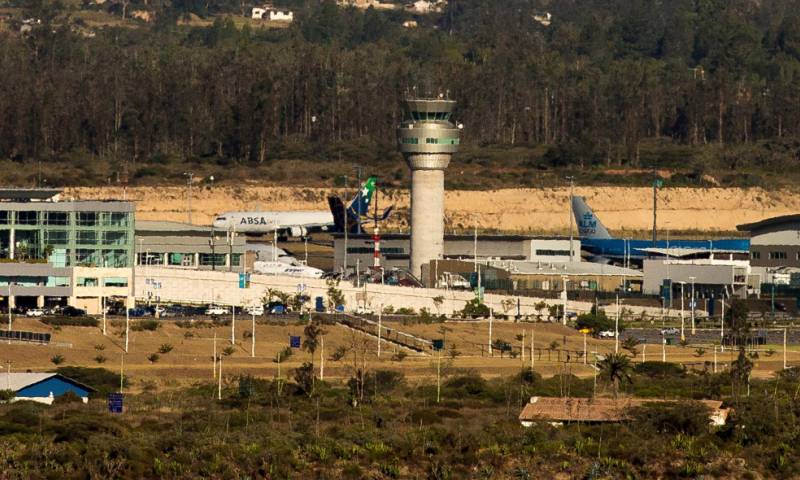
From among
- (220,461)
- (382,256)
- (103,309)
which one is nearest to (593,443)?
(220,461)

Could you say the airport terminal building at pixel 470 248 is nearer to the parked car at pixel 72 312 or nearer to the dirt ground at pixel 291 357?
the dirt ground at pixel 291 357

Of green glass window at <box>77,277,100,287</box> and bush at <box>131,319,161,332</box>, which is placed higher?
green glass window at <box>77,277,100,287</box>

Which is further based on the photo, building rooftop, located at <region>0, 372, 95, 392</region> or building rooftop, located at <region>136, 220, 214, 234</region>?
building rooftop, located at <region>136, 220, 214, 234</region>

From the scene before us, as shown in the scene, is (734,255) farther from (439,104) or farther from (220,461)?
(220,461)

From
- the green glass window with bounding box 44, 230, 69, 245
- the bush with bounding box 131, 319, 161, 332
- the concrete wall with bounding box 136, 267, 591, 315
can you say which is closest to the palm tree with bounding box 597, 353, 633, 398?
the bush with bounding box 131, 319, 161, 332

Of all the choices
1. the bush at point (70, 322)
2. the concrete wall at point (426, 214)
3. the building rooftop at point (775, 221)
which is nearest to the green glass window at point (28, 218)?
the bush at point (70, 322)

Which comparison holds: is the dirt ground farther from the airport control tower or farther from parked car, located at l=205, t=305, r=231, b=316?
the airport control tower
